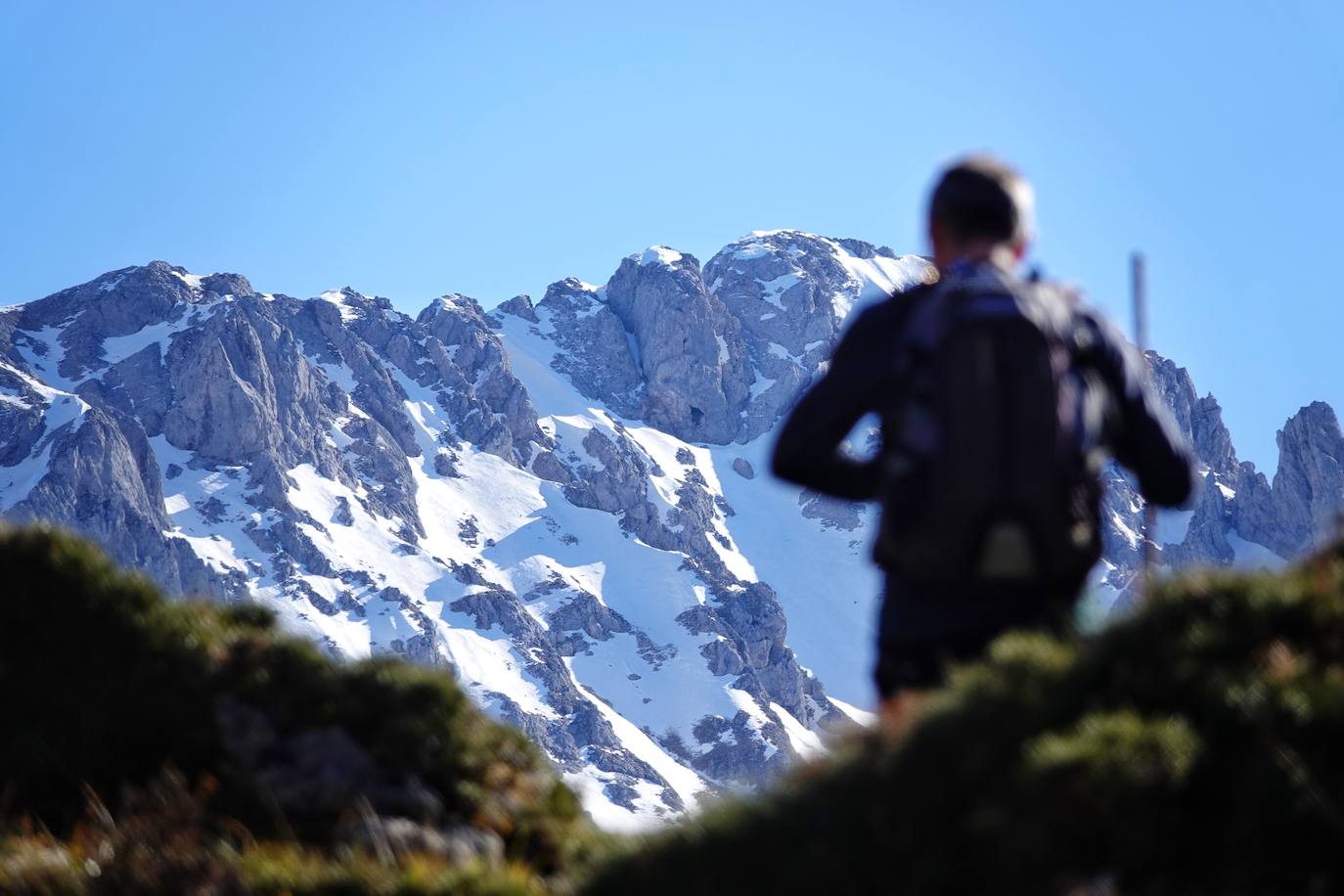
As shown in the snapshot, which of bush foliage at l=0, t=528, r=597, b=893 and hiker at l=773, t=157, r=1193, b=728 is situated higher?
hiker at l=773, t=157, r=1193, b=728

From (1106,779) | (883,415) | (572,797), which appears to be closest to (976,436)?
(883,415)

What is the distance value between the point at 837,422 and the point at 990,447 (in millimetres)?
811

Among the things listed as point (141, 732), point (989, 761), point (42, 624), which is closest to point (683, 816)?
point (989, 761)

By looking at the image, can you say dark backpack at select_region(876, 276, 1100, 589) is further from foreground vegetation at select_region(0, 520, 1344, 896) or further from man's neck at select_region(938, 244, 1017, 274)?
foreground vegetation at select_region(0, 520, 1344, 896)

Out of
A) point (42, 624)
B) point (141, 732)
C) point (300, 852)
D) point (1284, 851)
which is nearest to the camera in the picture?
point (1284, 851)

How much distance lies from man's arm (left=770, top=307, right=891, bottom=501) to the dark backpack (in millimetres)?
214

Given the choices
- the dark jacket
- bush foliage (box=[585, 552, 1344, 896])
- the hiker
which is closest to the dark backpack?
the hiker

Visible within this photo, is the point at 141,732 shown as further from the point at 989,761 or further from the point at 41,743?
the point at 989,761

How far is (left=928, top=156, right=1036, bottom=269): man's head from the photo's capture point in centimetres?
633

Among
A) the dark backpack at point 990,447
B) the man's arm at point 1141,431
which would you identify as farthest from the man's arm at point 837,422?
the man's arm at point 1141,431

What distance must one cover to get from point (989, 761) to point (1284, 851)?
3.33 ft

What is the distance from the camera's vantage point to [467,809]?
347 inches

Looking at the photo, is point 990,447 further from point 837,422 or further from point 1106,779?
point 1106,779

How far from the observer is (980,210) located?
634cm
